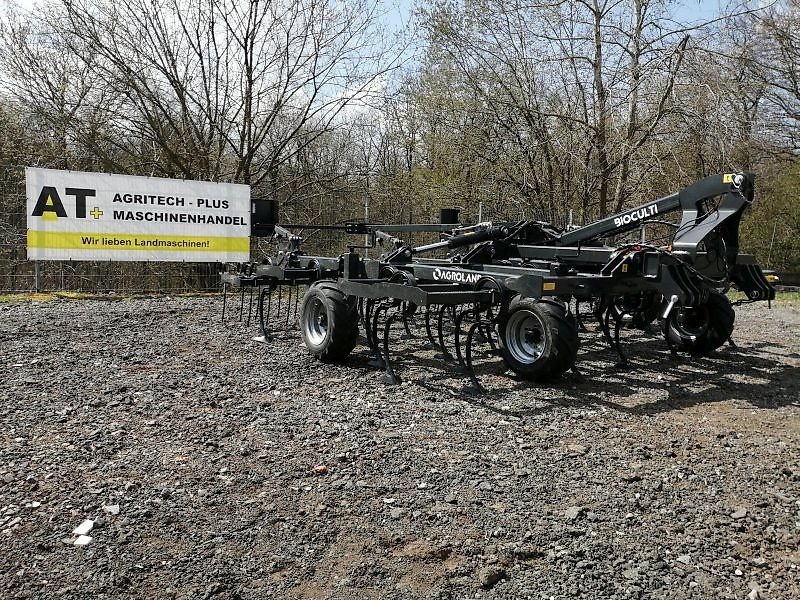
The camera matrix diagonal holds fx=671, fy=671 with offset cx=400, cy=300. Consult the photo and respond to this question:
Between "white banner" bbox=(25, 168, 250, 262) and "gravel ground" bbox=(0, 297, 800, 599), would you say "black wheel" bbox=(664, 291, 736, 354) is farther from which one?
"white banner" bbox=(25, 168, 250, 262)

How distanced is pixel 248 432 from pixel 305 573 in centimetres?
172

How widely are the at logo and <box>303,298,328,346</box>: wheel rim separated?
5555mm

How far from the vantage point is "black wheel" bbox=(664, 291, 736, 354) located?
6.66m

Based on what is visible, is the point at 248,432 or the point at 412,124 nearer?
the point at 248,432

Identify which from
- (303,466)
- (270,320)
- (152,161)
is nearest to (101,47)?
(152,161)

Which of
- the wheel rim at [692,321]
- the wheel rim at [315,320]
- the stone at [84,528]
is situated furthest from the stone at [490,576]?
the wheel rim at [692,321]

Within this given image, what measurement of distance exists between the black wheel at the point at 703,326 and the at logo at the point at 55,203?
8.44 meters

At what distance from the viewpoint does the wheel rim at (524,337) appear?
546 centimetres

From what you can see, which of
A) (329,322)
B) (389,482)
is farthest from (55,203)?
(389,482)

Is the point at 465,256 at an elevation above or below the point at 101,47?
below

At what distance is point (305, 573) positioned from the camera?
2.53m

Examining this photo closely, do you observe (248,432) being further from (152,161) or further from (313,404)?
(152,161)

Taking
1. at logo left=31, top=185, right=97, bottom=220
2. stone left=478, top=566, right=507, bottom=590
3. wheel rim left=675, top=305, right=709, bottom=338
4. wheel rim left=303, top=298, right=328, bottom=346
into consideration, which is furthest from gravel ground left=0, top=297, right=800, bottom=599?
at logo left=31, top=185, right=97, bottom=220

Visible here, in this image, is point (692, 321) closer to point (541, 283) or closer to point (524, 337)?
point (524, 337)
